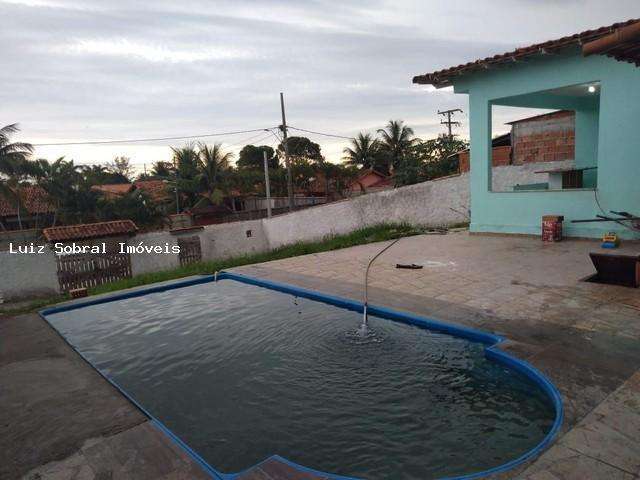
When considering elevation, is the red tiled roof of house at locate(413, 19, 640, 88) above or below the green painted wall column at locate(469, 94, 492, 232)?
above

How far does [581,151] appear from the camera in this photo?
12352 mm

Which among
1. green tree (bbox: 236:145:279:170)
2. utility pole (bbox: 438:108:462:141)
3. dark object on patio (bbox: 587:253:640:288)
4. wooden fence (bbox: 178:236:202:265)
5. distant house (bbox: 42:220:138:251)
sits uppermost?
utility pole (bbox: 438:108:462:141)

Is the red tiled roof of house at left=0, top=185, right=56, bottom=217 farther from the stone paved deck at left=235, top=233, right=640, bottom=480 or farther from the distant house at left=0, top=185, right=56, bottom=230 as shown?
the stone paved deck at left=235, top=233, right=640, bottom=480

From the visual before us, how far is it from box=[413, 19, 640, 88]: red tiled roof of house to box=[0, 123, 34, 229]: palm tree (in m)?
22.3

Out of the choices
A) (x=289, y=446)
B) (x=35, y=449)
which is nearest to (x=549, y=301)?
(x=289, y=446)

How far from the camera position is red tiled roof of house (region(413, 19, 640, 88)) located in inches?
310

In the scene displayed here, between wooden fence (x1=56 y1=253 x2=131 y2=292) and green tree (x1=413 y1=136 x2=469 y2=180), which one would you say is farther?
green tree (x1=413 y1=136 x2=469 y2=180)

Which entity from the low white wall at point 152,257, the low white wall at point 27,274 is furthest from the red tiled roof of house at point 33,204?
the low white wall at point 27,274

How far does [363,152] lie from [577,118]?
84.7ft

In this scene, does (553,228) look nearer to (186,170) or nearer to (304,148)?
(186,170)

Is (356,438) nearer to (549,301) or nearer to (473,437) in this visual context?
(473,437)

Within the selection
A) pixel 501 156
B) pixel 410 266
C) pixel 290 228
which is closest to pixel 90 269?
pixel 290 228

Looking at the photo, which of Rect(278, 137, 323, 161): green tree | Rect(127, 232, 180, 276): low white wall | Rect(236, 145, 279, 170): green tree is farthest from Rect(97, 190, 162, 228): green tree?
Rect(278, 137, 323, 161): green tree

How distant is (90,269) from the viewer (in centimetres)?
1210
